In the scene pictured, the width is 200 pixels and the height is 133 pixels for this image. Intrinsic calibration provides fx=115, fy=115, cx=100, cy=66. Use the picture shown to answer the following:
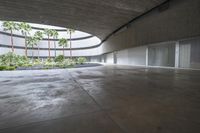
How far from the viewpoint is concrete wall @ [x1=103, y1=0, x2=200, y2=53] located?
725 centimetres

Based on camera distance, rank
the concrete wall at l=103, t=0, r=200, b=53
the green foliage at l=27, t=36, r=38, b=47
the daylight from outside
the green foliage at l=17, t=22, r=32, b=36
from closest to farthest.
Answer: the daylight from outside
the concrete wall at l=103, t=0, r=200, b=53
the green foliage at l=17, t=22, r=32, b=36
the green foliage at l=27, t=36, r=38, b=47

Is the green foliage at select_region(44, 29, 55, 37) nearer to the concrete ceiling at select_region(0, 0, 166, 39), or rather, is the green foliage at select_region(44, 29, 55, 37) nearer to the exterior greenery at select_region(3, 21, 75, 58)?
the exterior greenery at select_region(3, 21, 75, 58)

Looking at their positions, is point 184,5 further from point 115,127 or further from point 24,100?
point 24,100

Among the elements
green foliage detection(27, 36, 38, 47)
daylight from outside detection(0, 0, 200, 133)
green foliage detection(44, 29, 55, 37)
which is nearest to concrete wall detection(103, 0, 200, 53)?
daylight from outside detection(0, 0, 200, 133)

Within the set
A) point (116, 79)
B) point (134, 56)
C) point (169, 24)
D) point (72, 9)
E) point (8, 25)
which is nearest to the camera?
point (116, 79)

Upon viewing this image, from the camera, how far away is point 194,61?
346 inches

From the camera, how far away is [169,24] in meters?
8.68

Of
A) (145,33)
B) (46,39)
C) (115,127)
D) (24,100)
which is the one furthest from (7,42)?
(115,127)

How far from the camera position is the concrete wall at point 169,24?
23.8 ft

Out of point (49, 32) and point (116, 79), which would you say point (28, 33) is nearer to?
point (49, 32)

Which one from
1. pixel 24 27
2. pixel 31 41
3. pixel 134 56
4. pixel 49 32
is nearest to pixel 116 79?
pixel 134 56

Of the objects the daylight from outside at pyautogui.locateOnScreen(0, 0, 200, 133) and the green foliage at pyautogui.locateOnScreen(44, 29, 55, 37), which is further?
the green foliage at pyautogui.locateOnScreen(44, 29, 55, 37)

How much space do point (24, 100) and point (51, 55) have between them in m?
39.4

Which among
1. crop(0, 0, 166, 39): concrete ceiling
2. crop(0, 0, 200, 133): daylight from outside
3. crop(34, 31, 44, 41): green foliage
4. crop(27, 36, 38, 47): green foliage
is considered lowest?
A: crop(0, 0, 200, 133): daylight from outside
